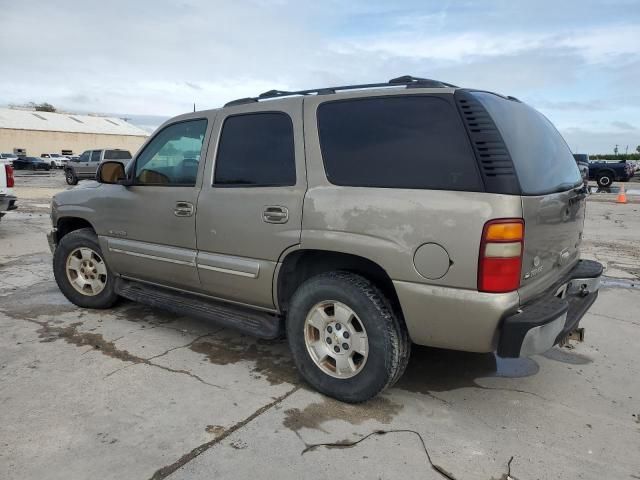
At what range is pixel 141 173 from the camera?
4.24 meters

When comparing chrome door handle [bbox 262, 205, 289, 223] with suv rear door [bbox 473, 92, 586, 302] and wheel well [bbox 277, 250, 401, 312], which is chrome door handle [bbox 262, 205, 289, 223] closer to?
wheel well [bbox 277, 250, 401, 312]

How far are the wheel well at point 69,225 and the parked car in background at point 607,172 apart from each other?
2496cm

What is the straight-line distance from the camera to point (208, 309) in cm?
384

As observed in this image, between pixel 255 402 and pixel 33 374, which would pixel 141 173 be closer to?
pixel 33 374

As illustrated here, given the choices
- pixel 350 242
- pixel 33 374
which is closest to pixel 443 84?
pixel 350 242

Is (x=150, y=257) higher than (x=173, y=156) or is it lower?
lower

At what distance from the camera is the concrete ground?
2.53m

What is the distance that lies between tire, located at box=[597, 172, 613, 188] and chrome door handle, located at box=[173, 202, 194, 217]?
25264mm

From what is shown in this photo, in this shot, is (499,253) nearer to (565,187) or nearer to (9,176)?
(565,187)

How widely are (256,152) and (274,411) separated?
176 cm

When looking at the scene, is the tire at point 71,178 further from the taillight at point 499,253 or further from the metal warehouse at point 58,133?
the metal warehouse at point 58,133

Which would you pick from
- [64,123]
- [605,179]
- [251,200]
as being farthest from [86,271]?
[64,123]

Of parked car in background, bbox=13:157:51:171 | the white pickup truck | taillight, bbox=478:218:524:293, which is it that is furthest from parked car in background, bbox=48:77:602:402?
parked car in background, bbox=13:157:51:171

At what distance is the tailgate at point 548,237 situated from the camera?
269 centimetres
